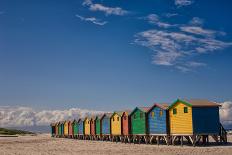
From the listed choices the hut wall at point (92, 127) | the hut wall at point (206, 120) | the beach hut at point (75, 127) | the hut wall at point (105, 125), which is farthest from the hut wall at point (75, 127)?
the hut wall at point (206, 120)

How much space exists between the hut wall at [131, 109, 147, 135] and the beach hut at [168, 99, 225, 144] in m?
7.19

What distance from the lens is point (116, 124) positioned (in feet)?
178

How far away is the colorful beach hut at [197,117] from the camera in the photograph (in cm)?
3697

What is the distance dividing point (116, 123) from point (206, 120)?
64.0 feet

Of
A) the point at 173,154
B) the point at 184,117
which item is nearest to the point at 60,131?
the point at 184,117

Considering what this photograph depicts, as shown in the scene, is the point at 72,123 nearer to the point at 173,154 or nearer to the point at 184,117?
A: the point at 184,117

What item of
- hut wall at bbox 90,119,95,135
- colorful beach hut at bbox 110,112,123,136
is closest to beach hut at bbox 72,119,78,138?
hut wall at bbox 90,119,95,135

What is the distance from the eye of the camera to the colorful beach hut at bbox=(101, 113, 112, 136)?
188 ft

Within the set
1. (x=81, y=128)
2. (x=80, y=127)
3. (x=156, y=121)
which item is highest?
(x=156, y=121)

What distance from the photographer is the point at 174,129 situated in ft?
129

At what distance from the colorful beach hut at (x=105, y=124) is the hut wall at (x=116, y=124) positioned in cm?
135

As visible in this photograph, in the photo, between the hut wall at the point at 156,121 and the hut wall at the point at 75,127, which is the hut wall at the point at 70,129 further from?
the hut wall at the point at 156,121

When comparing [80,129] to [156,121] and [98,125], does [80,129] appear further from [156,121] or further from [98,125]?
[156,121]

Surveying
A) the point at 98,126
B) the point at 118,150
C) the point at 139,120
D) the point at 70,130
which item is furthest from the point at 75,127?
the point at 118,150
